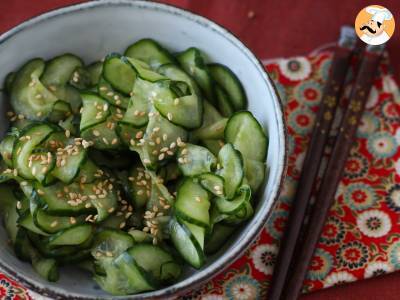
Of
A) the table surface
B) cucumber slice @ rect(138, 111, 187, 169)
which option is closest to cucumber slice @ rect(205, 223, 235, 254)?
cucumber slice @ rect(138, 111, 187, 169)

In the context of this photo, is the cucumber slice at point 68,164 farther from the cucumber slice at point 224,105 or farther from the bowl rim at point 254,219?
the cucumber slice at point 224,105

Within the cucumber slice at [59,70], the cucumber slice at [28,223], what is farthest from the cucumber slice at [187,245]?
the cucumber slice at [59,70]

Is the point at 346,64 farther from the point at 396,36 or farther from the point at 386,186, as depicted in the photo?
the point at 386,186

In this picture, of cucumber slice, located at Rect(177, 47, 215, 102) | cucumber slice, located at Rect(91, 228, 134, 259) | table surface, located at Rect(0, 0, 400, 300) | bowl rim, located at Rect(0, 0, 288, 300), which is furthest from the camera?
table surface, located at Rect(0, 0, 400, 300)

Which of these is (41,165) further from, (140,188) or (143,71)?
(143,71)

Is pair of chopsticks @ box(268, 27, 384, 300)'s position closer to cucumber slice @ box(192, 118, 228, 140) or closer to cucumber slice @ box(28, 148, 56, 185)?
cucumber slice @ box(192, 118, 228, 140)

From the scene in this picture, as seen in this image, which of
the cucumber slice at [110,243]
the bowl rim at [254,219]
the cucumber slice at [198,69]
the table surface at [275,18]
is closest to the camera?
the bowl rim at [254,219]
